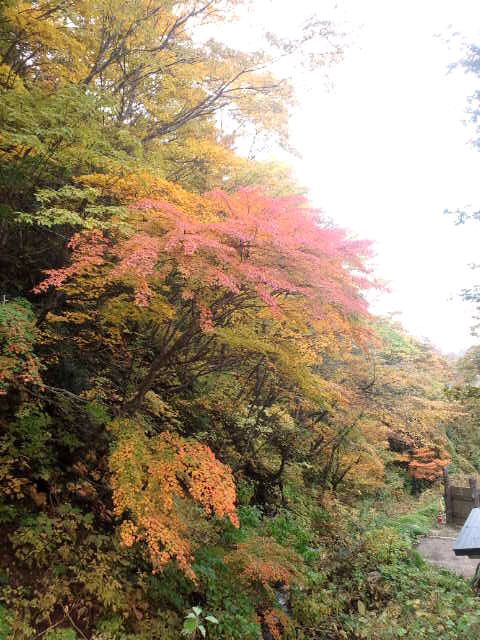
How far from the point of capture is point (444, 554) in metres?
10.6

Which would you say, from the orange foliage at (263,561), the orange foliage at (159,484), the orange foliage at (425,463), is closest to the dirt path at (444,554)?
the orange foliage at (263,561)

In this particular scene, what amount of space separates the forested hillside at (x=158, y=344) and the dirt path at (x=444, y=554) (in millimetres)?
1241

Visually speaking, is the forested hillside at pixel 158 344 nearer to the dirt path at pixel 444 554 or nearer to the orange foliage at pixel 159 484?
the orange foliage at pixel 159 484

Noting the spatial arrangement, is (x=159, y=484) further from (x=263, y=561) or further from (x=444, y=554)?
(x=444, y=554)

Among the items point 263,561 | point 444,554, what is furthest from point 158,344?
point 444,554

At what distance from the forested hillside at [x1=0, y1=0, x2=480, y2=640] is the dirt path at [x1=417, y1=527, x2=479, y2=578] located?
1.24 meters

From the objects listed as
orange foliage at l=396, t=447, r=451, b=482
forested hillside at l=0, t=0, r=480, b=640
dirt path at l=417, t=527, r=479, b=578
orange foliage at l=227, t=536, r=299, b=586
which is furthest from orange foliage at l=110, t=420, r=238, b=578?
orange foliage at l=396, t=447, r=451, b=482

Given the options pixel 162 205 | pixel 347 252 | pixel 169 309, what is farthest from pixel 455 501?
pixel 162 205

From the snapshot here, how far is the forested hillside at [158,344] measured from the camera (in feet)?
16.3

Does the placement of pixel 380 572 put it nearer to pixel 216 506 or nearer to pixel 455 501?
pixel 216 506

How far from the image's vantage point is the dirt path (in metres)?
9.45

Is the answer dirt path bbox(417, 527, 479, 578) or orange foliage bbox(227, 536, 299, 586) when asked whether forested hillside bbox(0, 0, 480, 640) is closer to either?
orange foliage bbox(227, 536, 299, 586)

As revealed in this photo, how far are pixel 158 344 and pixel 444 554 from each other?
890cm

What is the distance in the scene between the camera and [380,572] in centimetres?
863
